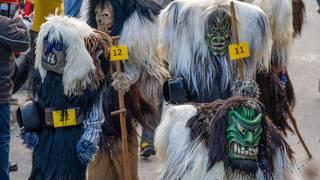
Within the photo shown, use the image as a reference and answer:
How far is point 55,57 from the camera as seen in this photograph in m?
6.05

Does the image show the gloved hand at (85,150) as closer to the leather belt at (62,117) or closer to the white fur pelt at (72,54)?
the leather belt at (62,117)

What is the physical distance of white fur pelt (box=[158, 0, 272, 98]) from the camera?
630 cm

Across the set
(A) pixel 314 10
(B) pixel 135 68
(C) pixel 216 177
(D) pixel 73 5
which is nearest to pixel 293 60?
(A) pixel 314 10

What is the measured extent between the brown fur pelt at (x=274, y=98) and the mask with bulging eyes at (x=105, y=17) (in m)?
1.23

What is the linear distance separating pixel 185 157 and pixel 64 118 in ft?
4.31

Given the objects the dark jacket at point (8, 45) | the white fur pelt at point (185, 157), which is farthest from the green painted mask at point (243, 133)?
the dark jacket at point (8, 45)

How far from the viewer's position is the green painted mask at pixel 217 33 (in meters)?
6.30

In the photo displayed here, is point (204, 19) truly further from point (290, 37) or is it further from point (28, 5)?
point (28, 5)

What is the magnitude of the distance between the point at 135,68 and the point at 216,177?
2200mm

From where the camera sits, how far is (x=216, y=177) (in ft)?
16.0

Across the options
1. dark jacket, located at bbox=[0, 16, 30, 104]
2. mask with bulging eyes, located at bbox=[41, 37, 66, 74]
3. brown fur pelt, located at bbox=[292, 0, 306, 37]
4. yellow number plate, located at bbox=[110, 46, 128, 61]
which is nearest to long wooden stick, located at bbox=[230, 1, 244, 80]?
yellow number plate, located at bbox=[110, 46, 128, 61]

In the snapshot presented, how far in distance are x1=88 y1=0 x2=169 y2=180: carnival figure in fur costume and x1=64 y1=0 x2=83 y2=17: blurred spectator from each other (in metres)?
0.97

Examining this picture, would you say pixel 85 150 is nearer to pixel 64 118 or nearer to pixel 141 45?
pixel 64 118

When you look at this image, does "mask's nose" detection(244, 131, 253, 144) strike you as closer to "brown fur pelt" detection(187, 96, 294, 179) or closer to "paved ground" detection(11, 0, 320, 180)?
"brown fur pelt" detection(187, 96, 294, 179)
